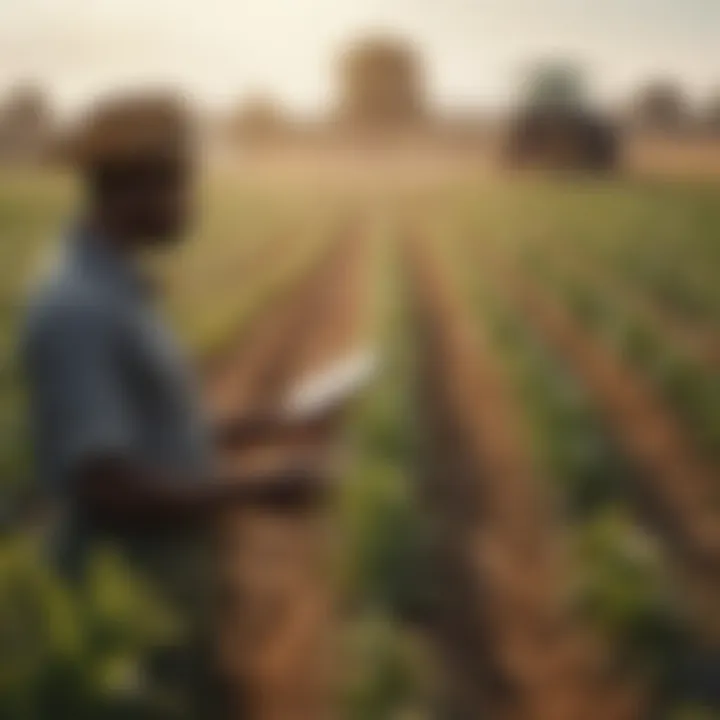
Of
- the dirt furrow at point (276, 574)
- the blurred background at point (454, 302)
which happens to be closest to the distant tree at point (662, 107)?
the blurred background at point (454, 302)

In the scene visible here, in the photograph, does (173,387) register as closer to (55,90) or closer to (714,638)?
(55,90)

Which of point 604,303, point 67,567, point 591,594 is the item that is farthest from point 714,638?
point 67,567

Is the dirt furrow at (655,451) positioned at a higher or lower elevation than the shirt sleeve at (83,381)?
lower

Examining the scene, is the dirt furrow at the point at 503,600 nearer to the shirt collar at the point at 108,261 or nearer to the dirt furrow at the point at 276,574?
the dirt furrow at the point at 276,574

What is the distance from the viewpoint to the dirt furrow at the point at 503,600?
1131 mm

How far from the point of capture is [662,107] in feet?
3.99

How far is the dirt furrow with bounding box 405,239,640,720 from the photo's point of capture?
3.71 ft

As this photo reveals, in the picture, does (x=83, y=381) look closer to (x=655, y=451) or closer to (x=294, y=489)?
(x=294, y=489)

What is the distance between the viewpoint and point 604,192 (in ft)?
3.98

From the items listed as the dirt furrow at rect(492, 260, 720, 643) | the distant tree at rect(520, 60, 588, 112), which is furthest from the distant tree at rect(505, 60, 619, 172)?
the dirt furrow at rect(492, 260, 720, 643)

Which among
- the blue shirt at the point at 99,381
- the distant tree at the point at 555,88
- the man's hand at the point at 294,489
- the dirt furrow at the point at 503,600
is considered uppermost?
the distant tree at the point at 555,88

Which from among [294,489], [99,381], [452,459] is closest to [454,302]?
[452,459]

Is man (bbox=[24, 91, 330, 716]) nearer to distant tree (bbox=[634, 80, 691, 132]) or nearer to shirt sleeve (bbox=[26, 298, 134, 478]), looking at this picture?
shirt sleeve (bbox=[26, 298, 134, 478])

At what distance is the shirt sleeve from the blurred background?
5 centimetres
